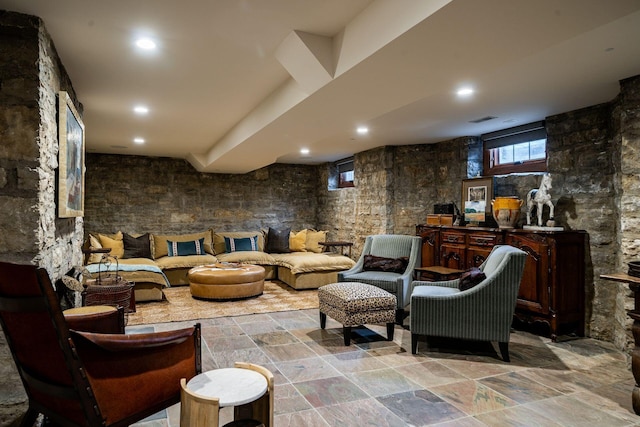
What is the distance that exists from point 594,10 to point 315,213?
313 inches

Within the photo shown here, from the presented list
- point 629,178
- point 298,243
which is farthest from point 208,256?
point 629,178

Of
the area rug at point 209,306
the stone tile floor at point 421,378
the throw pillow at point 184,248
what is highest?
the throw pillow at point 184,248

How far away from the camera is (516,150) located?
5199 millimetres

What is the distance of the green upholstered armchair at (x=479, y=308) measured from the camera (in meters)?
3.36

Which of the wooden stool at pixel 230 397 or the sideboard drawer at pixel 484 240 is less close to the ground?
the sideboard drawer at pixel 484 240

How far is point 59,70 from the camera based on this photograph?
3.01 m

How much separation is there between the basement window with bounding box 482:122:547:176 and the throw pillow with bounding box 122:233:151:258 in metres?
5.76

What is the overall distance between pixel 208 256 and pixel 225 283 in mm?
1830

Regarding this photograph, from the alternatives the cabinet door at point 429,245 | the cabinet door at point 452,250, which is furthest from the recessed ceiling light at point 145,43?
the cabinet door at point 429,245

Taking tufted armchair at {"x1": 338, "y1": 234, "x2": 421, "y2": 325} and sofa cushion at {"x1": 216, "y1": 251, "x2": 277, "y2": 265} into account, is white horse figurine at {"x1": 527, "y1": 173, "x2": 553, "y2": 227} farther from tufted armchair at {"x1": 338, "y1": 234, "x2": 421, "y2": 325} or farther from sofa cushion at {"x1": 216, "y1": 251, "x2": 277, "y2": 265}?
sofa cushion at {"x1": 216, "y1": 251, "x2": 277, "y2": 265}

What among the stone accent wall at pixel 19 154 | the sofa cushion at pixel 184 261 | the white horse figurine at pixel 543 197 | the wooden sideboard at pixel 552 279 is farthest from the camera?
the sofa cushion at pixel 184 261

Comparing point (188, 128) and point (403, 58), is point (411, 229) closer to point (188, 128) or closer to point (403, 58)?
point (188, 128)

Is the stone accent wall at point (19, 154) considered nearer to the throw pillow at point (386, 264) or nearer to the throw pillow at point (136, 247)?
the throw pillow at point (386, 264)

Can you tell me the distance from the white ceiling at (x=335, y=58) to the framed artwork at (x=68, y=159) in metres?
0.40
